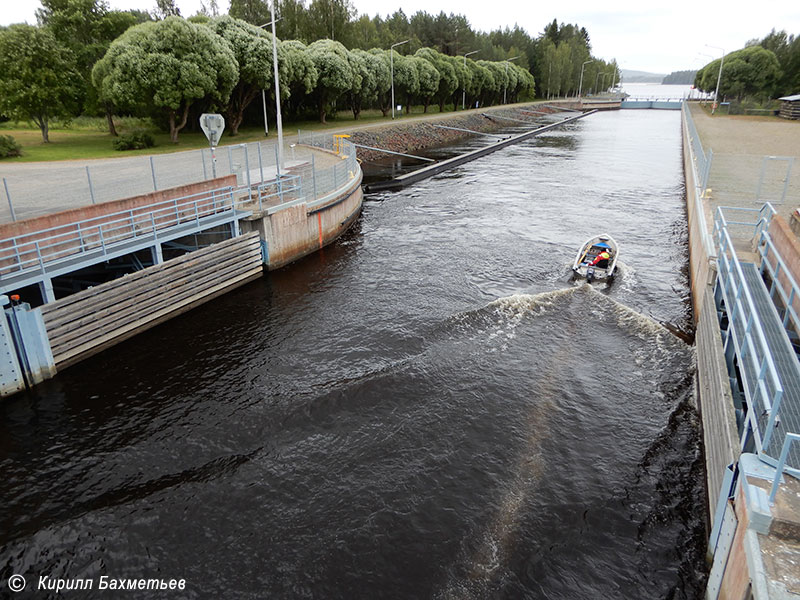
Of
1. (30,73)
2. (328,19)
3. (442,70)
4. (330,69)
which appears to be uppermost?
(328,19)

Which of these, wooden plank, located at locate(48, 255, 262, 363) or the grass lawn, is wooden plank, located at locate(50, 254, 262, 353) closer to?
wooden plank, located at locate(48, 255, 262, 363)

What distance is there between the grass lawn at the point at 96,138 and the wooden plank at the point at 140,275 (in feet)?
65.5

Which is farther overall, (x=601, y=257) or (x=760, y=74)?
(x=760, y=74)

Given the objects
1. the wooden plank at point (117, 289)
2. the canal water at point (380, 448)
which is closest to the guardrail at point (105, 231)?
the wooden plank at point (117, 289)

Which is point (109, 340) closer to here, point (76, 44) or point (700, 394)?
point (700, 394)

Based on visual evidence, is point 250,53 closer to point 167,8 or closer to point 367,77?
point 367,77

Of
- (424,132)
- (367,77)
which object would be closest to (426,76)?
(367,77)

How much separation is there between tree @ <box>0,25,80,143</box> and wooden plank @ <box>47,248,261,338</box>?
3004cm

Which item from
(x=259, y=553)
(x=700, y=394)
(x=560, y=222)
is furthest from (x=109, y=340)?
(x=560, y=222)

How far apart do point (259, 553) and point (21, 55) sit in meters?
43.2

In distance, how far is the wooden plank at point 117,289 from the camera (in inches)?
557

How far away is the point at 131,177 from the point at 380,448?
19.2 metres
